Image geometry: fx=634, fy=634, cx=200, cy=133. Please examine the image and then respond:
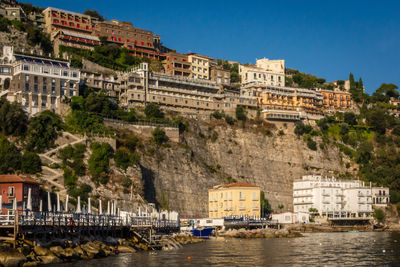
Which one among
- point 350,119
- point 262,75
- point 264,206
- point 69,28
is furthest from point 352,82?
point 69,28

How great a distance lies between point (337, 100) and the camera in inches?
5157

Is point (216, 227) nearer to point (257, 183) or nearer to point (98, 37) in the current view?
point (257, 183)

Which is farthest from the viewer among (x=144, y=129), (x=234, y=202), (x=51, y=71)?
(x=144, y=129)

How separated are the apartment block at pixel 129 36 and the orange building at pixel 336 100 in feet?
119

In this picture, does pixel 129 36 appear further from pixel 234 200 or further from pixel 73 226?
pixel 73 226

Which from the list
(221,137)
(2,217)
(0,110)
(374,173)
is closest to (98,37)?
(221,137)

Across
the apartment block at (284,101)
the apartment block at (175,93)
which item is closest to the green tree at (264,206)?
the apartment block at (284,101)

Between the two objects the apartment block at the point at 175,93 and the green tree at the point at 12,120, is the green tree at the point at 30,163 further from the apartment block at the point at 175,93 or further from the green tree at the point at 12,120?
the apartment block at the point at 175,93

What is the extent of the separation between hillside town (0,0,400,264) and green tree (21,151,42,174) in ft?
0.83

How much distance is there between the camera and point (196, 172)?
9412cm

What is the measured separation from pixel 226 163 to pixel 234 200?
40.5 ft

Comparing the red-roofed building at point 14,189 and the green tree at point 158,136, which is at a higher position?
the green tree at point 158,136

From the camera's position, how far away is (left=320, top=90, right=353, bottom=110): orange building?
130 metres

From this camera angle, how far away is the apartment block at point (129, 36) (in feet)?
372
